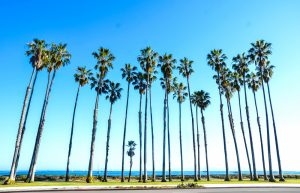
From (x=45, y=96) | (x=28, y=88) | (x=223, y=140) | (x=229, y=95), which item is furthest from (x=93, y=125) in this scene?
(x=229, y=95)

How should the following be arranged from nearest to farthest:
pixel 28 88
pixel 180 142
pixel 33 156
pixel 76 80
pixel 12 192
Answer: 1. pixel 12 192
2. pixel 28 88
3. pixel 33 156
4. pixel 76 80
5. pixel 180 142

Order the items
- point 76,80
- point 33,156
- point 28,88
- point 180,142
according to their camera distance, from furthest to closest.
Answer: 1. point 180,142
2. point 76,80
3. point 33,156
4. point 28,88

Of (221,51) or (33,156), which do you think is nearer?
(33,156)

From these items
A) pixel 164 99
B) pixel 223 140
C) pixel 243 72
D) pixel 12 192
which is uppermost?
pixel 243 72

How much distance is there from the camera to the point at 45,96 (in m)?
40.0

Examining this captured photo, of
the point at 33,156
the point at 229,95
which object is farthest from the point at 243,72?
the point at 33,156

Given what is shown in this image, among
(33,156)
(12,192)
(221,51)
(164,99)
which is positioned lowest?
(12,192)

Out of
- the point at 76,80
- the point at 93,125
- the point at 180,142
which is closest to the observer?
the point at 93,125

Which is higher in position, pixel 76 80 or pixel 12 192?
pixel 76 80

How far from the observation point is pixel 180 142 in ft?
161

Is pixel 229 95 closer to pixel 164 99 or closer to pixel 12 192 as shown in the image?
pixel 164 99

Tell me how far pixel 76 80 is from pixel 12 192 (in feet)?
92.5

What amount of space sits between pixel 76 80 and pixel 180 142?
22013 millimetres

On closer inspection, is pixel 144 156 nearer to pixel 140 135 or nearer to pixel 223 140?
pixel 140 135
